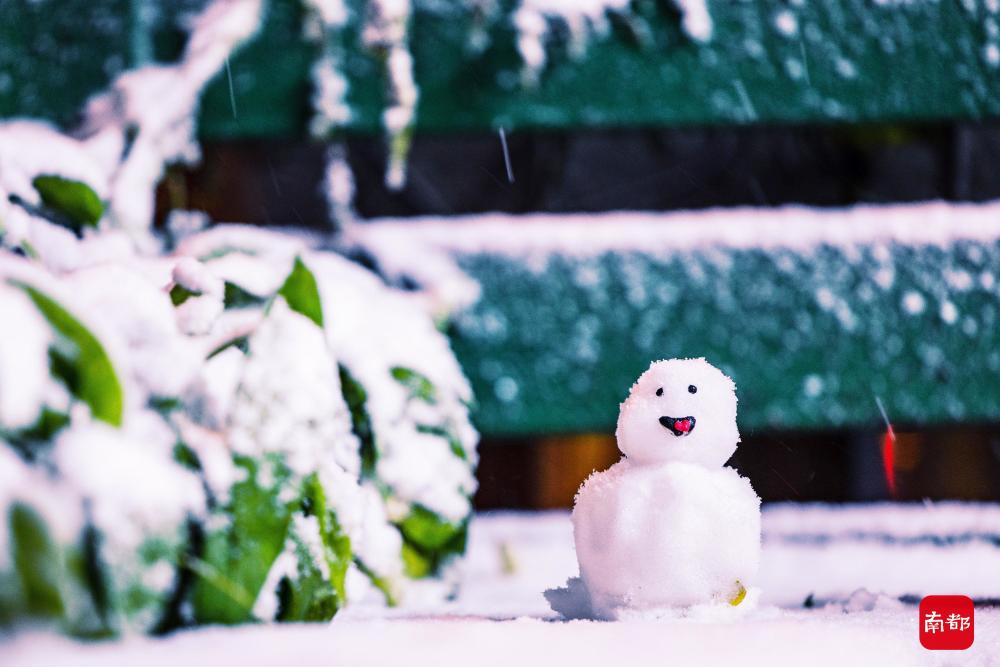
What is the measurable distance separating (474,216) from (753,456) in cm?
50

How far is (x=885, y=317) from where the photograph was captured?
1.16 metres

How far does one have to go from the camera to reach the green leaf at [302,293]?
0.64 meters

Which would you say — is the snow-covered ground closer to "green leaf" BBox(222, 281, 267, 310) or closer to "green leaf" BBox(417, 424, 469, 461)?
"green leaf" BBox(417, 424, 469, 461)

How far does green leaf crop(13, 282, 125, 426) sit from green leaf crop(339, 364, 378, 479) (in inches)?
9.9

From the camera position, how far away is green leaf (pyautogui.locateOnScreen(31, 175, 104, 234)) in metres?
0.77

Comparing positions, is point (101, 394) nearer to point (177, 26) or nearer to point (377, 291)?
point (377, 291)

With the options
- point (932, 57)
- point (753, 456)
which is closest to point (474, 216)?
point (753, 456)

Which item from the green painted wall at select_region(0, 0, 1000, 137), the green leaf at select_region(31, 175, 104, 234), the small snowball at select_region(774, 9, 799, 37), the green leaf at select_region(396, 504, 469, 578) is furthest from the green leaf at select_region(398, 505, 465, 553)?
the small snowball at select_region(774, 9, 799, 37)

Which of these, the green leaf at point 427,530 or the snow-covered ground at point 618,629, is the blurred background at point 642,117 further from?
the green leaf at point 427,530

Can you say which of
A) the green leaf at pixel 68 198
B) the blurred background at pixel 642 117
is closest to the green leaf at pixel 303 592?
the green leaf at pixel 68 198

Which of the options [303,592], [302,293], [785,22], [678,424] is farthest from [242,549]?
[785,22]

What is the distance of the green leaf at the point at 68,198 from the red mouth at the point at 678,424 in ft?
1.69

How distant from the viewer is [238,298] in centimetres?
69

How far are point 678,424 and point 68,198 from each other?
54cm
